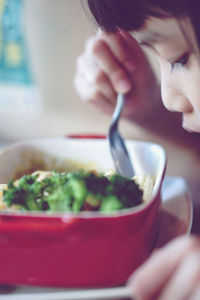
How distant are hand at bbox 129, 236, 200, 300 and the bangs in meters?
0.29

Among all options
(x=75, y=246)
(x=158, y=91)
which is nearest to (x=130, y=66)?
(x=158, y=91)

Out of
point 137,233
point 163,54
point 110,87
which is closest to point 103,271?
point 137,233

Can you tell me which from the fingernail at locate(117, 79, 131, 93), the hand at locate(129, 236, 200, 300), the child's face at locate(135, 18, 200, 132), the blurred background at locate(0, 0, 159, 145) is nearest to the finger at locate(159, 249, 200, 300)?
the hand at locate(129, 236, 200, 300)

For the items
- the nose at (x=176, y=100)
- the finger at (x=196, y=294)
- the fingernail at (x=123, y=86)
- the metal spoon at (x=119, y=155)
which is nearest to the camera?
the finger at (x=196, y=294)

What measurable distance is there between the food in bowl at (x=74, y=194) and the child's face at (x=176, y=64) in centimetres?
18

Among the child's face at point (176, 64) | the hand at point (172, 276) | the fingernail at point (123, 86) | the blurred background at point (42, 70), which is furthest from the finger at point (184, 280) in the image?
the blurred background at point (42, 70)

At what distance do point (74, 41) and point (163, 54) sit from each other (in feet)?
2.05

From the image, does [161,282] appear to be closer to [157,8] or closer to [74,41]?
[157,8]

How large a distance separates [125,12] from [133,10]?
0.05 feet

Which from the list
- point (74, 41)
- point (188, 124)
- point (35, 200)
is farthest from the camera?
point (74, 41)

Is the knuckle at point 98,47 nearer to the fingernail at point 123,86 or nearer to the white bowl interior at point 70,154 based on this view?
the fingernail at point 123,86

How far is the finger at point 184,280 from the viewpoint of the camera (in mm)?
417

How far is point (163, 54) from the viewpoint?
59cm

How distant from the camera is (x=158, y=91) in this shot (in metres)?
1.09
